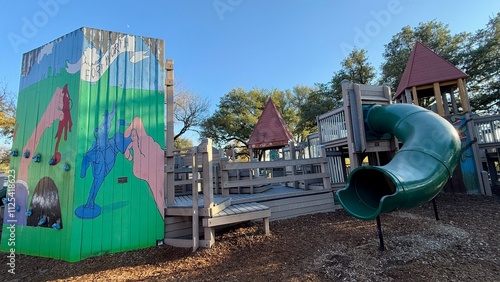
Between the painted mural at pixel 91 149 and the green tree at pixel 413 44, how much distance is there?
17824 millimetres

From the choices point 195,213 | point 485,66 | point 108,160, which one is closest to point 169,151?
point 108,160

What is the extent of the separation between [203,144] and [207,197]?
90 cm

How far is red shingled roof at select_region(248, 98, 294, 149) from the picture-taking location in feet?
48.2

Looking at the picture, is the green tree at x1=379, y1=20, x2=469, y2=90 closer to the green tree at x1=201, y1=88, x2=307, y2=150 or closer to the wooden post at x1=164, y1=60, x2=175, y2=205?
the green tree at x1=201, y1=88, x2=307, y2=150

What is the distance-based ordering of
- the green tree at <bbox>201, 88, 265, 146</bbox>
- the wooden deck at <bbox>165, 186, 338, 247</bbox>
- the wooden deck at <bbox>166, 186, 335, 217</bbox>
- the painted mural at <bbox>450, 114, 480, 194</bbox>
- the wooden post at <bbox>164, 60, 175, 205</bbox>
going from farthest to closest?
the green tree at <bbox>201, 88, 265, 146</bbox>
the painted mural at <bbox>450, 114, 480, 194</bbox>
the wooden deck at <bbox>166, 186, 335, 217</bbox>
the wooden post at <bbox>164, 60, 175, 205</bbox>
the wooden deck at <bbox>165, 186, 338, 247</bbox>

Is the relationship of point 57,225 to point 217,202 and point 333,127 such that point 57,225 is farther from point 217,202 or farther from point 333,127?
point 333,127

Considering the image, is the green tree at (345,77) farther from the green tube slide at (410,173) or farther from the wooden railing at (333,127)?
the green tube slide at (410,173)

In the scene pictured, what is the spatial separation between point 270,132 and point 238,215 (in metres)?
11.4

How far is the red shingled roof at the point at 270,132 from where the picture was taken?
14695 mm

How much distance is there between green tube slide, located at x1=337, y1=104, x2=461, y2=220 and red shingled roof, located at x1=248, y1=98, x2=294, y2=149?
10.1m

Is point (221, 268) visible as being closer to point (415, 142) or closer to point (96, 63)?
point (415, 142)

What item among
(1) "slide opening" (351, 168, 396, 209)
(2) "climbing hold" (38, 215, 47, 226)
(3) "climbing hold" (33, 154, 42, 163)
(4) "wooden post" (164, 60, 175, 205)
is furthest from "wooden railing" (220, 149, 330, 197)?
(3) "climbing hold" (33, 154, 42, 163)

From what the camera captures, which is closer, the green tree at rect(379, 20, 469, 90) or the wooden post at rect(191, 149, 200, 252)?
the wooden post at rect(191, 149, 200, 252)

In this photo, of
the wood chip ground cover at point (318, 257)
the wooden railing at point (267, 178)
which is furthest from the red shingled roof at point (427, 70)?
the wooden railing at point (267, 178)
